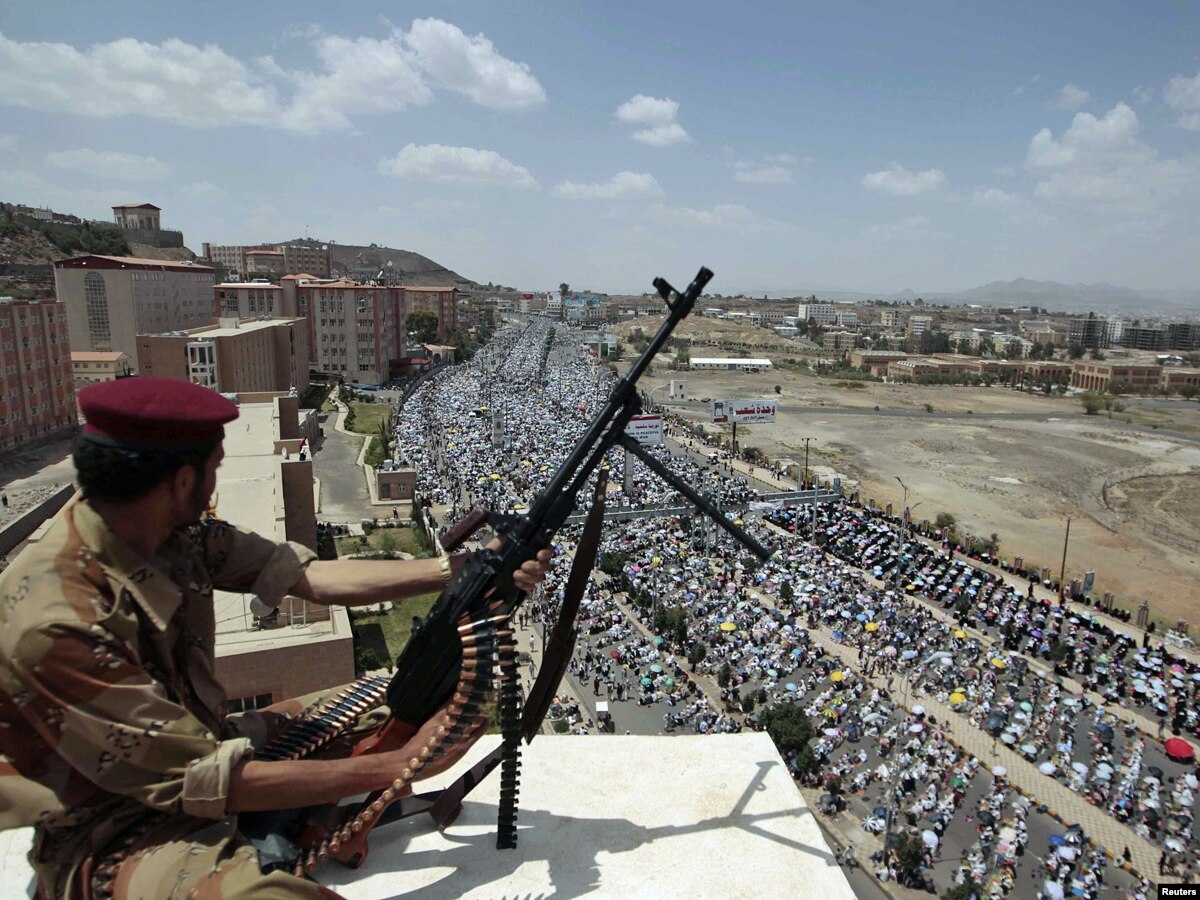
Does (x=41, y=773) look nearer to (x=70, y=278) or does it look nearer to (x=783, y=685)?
(x=783, y=685)

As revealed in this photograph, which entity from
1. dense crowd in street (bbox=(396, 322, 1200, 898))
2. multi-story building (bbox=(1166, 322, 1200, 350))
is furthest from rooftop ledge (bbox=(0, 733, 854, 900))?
multi-story building (bbox=(1166, 322, 1200, 350))

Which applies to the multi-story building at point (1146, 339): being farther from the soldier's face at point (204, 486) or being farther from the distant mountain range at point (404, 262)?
the soldier's face at point (204, 486)

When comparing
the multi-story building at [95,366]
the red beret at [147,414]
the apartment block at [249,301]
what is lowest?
the multi-story building at [95,366]

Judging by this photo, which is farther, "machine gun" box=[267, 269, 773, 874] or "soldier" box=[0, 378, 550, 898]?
"machine gun" box=[267, 269, 773, 874]

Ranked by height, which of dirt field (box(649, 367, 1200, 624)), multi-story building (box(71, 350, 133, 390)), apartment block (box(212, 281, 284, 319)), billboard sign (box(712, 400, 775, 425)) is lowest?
dirt field (box(649, 367, 1200, 624))

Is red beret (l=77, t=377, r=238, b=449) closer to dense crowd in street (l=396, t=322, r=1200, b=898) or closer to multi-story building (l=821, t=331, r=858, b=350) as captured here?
dense crowd in street (l=396, t=322, r=1200, b=898)

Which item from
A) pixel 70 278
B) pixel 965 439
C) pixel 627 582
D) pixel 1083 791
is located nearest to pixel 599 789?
pixel 1083 791

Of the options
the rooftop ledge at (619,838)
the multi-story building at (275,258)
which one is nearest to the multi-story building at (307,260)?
the multi-story building at (275,258)
